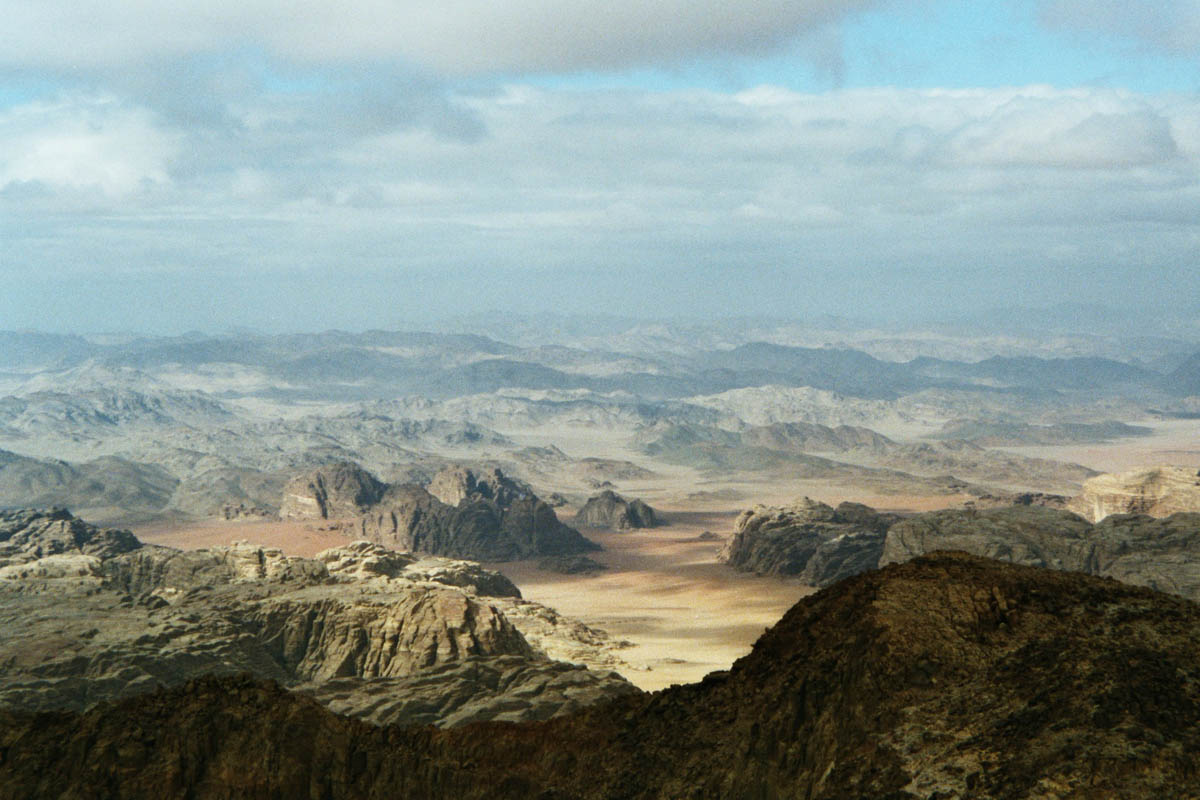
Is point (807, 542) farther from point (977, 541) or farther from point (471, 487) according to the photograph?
point (471, 487)

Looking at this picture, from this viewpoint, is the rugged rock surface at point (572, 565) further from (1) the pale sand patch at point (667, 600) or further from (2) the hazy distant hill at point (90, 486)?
(2) the hazy distant hill at point (90, 486)

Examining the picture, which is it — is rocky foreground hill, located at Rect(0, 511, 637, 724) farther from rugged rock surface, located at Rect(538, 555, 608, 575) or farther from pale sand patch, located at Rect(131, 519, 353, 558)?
pale sand patch, located at Rect(131, 519, 353, 558)

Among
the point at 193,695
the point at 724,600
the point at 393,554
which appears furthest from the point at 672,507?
the point at 193,695

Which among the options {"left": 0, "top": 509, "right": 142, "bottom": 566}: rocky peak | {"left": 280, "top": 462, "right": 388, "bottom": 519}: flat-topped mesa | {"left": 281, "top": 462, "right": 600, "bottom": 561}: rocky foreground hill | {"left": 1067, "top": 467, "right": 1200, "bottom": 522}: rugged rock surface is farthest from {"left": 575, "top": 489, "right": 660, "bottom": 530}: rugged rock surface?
{"left": 0, "top": 509, "right": 142, "bottom": 566}: rocky peak

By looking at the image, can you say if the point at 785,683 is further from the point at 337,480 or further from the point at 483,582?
the point at 337,480

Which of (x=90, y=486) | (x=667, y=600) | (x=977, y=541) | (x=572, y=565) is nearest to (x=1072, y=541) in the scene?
(x=977, y=541)
